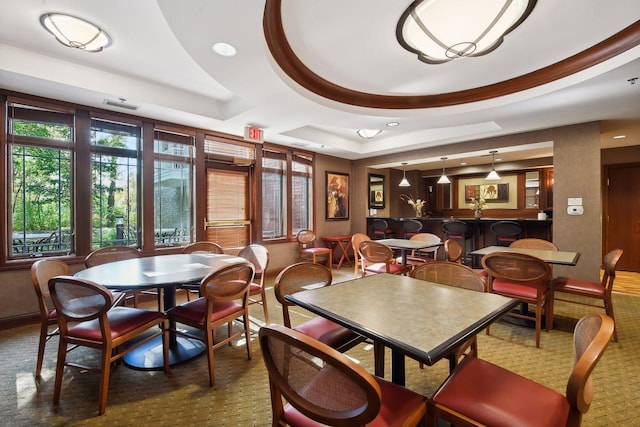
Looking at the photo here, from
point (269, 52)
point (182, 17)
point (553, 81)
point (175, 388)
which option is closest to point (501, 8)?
point (553, 81)

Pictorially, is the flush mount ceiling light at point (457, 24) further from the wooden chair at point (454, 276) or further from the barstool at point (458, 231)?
the barstool at point (458, 231)

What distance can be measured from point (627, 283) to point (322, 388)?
6.76 metres

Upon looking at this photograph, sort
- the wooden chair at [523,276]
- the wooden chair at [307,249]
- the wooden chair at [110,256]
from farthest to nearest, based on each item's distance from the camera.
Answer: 1. the wooden chair at [307,249]
2. the wooden chair at [110,256]
3. the wooden chair at [523,276]

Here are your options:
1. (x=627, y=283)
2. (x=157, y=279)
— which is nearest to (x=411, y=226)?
(x=627, y=283)

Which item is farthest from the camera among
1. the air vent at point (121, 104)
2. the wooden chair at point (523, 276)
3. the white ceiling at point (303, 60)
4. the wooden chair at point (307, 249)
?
the wooden chair at point (307, 249)

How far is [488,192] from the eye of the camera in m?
8.82

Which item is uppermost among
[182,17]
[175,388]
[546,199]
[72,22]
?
[72,22]

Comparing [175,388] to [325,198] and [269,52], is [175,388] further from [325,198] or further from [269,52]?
[325,198]

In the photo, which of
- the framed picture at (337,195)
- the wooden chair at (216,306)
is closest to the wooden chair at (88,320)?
the wooden chair at (216,306)

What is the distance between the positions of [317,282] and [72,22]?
9.18ft

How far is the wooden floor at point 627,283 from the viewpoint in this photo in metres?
4.61

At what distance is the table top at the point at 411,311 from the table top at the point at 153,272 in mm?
1076

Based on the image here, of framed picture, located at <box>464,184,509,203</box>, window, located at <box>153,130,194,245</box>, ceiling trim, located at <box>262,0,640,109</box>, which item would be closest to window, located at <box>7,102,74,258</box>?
window, located at <box>153,130,194,245</box>

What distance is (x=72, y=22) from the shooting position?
228 centimetres
